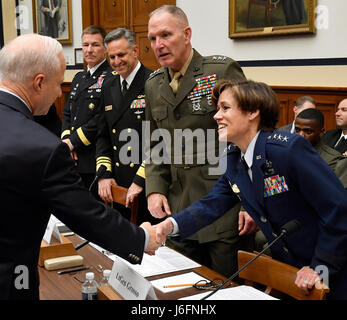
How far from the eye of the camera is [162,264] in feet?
6.70

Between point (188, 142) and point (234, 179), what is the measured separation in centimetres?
59

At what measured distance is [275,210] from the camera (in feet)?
6.24

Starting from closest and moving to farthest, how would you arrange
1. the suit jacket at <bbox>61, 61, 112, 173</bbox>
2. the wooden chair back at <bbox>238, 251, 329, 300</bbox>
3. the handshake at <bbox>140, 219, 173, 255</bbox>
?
1. the wooden chair back at <bbox>238, 251, 329, 300</bbox>
2. the handshake at <bbox>140, 219, 173, 255</bbox>
3. the suit jacket at <bbox>61, 61, 112, 173</bbox>

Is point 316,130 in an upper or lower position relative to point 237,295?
upper

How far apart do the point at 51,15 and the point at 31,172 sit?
705 centimetres

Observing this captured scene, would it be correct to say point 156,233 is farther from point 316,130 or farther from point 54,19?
point 54,19

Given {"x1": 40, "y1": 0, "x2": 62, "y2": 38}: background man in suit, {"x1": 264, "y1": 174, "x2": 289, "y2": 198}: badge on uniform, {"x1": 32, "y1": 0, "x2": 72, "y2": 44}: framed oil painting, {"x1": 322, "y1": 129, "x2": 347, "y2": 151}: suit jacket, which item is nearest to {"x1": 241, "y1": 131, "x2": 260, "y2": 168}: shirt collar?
{"x1": 264, "y1": 174, "x2": 289, "y2": 198}: badge on uniform

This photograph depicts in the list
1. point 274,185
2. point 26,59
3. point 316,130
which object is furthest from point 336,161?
point 26,59

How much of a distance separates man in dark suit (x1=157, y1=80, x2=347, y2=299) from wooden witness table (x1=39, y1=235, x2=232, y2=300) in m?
0.28

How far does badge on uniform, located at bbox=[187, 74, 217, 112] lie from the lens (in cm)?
258

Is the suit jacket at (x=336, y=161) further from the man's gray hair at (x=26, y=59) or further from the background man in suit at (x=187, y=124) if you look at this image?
the man's gray hair at (x=26, y=59)

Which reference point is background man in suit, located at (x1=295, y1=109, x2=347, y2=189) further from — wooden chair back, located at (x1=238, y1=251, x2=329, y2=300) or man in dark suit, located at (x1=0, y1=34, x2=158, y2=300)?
man in dark suit, located at (x1=0, y1=34, x2=158, y2=300)
